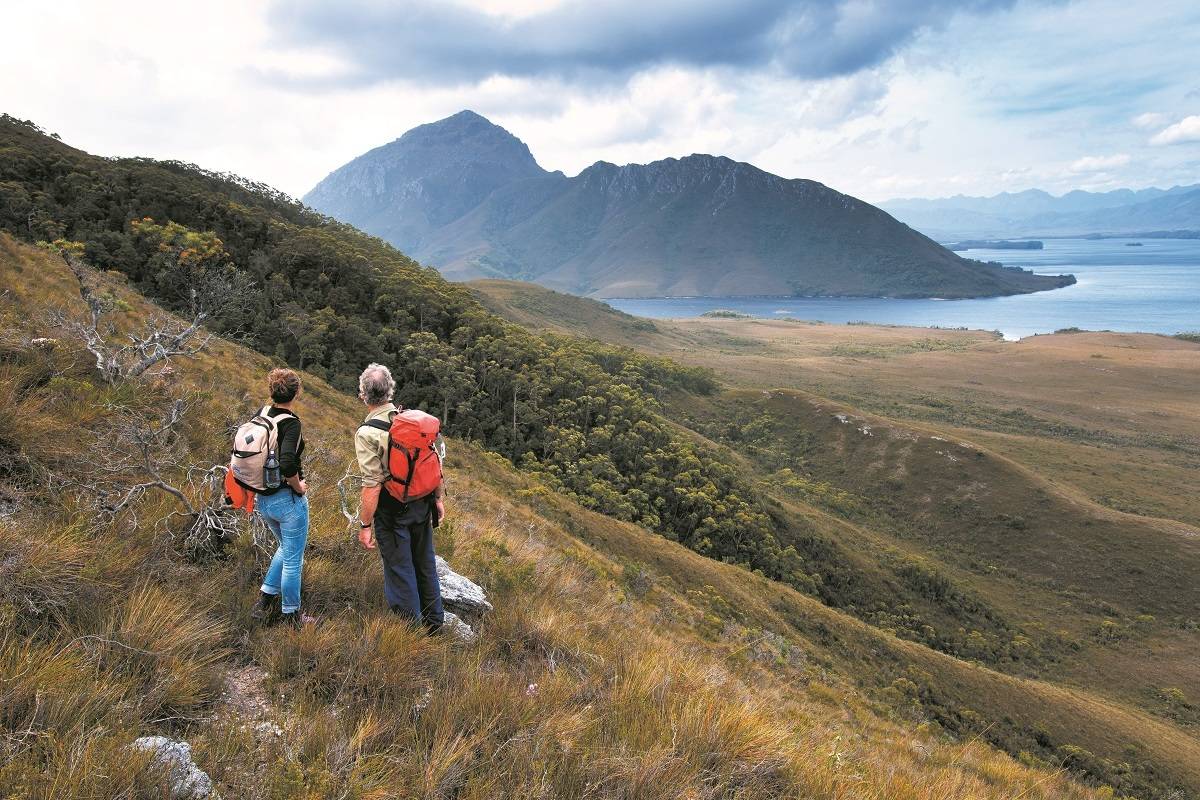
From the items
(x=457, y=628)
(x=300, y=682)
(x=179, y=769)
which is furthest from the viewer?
(x=457, y=628)

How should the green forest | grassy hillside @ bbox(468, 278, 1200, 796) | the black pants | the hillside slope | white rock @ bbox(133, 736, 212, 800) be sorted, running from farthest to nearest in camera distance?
grassy hillside @ bbox(468, 278, 1200, 796) → the green forest → the hillside slope → the black pants → white rock @ bbox(133, 736, 212, 800)

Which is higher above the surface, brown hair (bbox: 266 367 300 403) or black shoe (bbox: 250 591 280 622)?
brown hair (bbox: 266 367 300 403)

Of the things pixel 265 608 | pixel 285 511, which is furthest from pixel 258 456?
pixel 265 608

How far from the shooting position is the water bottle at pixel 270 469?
4176 mm

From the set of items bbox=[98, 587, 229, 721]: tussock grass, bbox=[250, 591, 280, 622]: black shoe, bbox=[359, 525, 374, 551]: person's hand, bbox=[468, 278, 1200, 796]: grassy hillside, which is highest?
bbox=[359, 525, 374, 551]: person's hand

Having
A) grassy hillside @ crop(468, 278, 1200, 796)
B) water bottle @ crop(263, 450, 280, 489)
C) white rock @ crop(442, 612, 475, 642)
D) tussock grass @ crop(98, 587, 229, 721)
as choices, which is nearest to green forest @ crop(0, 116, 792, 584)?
grassy hillside @ crop(468, 278, 1200, 796)

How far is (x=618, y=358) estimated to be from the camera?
→ 70.0 metres

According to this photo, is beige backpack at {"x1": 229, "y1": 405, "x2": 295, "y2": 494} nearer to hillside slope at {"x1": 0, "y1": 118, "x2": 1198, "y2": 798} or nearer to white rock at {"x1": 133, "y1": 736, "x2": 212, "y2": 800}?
white rock at {"x1": 133, "y1": 736, "x2": 212, "y2": 800}

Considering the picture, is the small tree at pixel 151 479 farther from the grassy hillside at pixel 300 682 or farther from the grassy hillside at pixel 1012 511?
the grassy hillside at pixel 1012 511

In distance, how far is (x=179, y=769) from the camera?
260cm

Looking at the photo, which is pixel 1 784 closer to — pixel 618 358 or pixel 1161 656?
pixel 1161 656

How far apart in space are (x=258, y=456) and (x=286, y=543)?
2.51ft

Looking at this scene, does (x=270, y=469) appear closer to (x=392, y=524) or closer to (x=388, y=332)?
(x=392, y=524)

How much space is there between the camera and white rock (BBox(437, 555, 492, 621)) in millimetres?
5336
